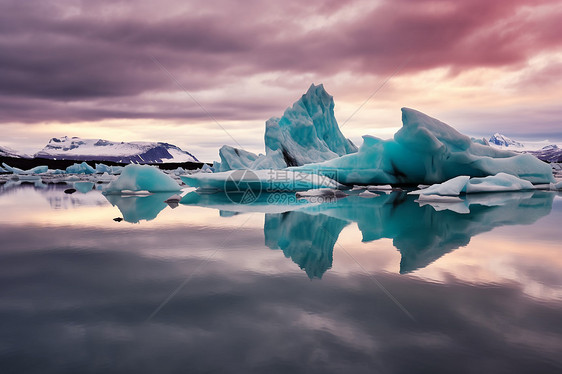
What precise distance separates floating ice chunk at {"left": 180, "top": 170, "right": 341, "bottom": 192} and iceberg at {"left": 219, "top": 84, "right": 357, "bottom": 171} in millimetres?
8939

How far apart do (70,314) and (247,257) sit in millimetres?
1473

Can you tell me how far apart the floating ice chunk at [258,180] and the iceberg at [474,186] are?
2.98 metres

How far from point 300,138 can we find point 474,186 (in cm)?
1529

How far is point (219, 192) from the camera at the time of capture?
42.4ft

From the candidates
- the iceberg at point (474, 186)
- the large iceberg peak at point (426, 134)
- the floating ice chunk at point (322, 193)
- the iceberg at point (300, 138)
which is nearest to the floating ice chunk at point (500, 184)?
the iceberg at point (474, 186)

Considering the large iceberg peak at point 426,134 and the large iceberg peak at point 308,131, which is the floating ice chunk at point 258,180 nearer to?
the large iceberg peak at point 426,134

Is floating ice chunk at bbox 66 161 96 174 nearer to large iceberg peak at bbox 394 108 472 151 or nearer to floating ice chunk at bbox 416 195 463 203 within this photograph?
large iceberg peak at bbox 394 108 472 151

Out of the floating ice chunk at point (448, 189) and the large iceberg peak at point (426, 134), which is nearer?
the floating ice chunk at point (448, 189)

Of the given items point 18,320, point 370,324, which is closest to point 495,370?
point 370,324

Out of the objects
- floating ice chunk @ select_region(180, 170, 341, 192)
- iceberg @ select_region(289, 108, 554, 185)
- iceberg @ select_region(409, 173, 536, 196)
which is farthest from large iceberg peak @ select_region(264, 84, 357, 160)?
iceberg @ select_region(409, 173, 536, 196)

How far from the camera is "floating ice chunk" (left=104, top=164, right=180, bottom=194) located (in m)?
10.8

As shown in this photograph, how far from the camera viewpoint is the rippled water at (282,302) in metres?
1.52

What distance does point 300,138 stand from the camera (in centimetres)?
2514

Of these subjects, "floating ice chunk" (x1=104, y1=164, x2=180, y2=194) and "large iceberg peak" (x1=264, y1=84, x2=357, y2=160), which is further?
"large iceberg peak" (x1=264, y1=84, x2=357, y2=160)
